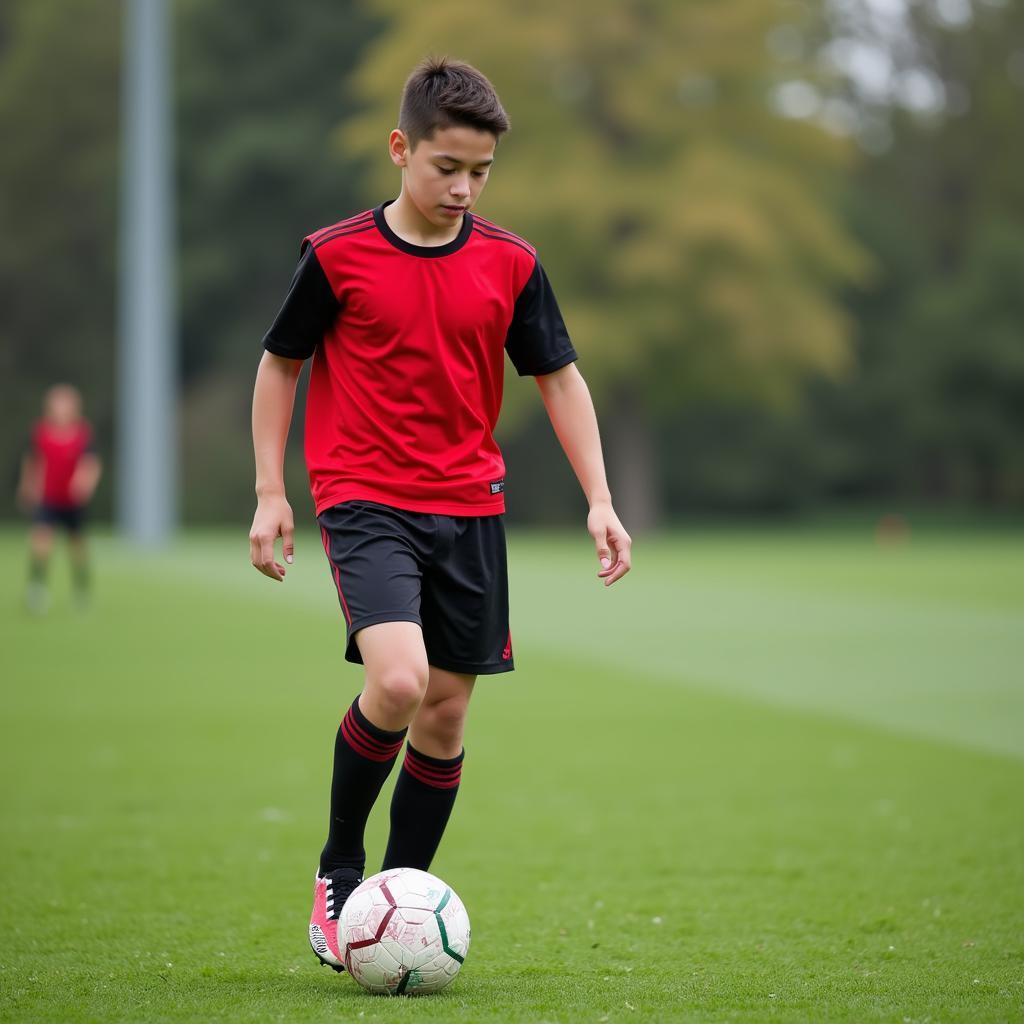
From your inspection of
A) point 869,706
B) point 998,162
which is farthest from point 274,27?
point 869,706

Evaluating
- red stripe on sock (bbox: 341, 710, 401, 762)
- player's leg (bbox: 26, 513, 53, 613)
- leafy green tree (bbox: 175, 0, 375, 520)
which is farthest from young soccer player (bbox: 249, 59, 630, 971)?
leafy green tree (bbox: 175, 0, 375, 520)

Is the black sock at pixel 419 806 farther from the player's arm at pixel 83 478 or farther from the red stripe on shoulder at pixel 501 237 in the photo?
the player's arm at pixel 83 478

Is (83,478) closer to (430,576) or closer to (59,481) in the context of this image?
(59,481)

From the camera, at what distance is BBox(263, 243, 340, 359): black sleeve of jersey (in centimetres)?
420

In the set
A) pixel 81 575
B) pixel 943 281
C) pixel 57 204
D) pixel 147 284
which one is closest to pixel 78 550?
pixel 81 575

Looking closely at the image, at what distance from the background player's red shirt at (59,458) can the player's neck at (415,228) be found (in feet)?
44.8

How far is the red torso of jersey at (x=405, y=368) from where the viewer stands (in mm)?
4156

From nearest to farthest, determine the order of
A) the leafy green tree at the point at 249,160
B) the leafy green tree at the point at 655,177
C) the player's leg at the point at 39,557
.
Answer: the player's leg at the point at 39,557 → the leafy green tree at the point at 655,177 → the leafy green tree at the point at 249,160

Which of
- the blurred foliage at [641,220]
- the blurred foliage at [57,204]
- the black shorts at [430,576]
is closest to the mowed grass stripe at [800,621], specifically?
the black shorts at [430,576]

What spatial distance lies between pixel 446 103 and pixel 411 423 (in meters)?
0.78

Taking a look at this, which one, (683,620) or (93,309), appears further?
(93,309)

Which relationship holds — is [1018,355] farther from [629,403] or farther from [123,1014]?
[123,1014]

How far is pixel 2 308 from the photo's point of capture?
156 feet

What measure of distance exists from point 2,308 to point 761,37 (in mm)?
22572
